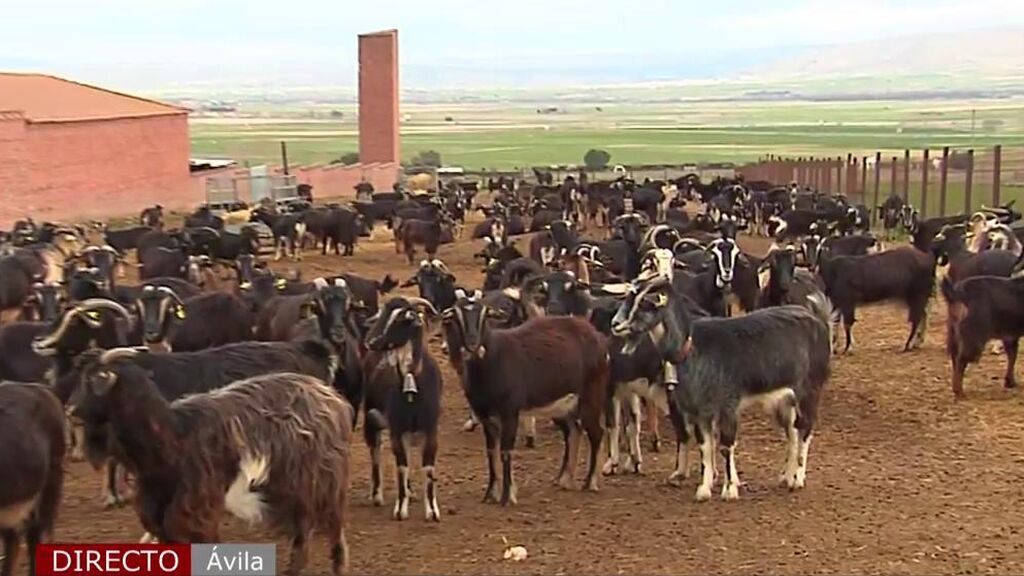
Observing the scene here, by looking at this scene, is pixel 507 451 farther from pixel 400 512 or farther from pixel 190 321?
pixel 190 321

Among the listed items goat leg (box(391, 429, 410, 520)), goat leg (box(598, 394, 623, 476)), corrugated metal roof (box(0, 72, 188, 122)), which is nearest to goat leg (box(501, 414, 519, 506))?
goat leg (box(391, 429, 410, 520))

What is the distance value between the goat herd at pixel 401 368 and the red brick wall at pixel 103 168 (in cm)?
2188

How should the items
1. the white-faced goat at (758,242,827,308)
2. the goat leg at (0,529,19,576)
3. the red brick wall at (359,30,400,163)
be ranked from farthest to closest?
the red brick wall at (359,30,400,163)
the white-faced goat at (758,242,827,308)
the goat leg at (0,529,19,576)

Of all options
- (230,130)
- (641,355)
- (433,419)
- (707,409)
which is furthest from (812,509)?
(230,130)

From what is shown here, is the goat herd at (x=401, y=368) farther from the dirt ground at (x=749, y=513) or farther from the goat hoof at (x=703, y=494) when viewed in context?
the dirt ground at (x=749, y=513)

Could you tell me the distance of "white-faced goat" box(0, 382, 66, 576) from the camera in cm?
754

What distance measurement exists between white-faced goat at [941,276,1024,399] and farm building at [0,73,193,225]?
3003 centimetres

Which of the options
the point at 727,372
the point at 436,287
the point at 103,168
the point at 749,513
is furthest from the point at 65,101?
the point at 749,513

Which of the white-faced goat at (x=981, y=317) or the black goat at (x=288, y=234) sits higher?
the white-faced goat at (x=981, y=317)

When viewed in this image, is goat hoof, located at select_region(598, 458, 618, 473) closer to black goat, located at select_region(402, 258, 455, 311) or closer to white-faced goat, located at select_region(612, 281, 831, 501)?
white-faced goat, located at select_region(612, 281, 831, 501)

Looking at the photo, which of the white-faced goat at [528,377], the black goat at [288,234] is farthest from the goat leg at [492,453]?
the black goat at [288,234]

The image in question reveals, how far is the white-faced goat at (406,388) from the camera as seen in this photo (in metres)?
9.74

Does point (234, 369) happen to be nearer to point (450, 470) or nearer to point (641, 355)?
point (450, 470)

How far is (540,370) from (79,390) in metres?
3.88
